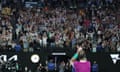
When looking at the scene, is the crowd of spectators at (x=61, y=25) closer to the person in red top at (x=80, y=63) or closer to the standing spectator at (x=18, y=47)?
the standing spectator at (x=18, y=47)

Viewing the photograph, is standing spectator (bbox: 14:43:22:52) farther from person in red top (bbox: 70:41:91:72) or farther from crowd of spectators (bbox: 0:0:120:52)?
person in red top (bbox: 70:41:91:72)

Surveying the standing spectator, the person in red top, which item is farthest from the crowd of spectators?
the person in red top

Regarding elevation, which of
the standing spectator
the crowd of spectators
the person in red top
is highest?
the person in red top

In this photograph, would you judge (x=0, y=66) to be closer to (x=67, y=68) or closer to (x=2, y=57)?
(x=2, y=57)

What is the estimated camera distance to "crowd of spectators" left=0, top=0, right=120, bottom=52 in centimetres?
2195

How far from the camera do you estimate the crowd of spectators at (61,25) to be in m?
22.0

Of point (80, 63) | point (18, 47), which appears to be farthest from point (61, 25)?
point (80, 63)

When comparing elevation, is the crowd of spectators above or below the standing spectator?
above

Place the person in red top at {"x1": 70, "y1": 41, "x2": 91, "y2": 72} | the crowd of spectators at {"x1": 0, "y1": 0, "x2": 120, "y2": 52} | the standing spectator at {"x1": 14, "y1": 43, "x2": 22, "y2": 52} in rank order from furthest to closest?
the crowd of spectators at {"x1": 0, "y1": 0, "x2": 120, "y2": 52}
the standing spectator at {"x1": 14, "y1": 43, "x2": 22, "y2": 52}
the person in red top at {"x1": 70, "y1": 41, "x2": 91, "y2": 72}

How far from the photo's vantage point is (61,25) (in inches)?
979

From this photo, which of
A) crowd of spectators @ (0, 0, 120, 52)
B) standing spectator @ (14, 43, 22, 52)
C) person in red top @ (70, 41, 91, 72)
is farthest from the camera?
crowd of spectators @ (0, 0, 120, 52)

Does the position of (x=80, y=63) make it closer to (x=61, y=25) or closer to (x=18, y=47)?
(x=18, y=47)

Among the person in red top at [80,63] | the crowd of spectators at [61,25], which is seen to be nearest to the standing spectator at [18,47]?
the crowd of spectators at [61,25]

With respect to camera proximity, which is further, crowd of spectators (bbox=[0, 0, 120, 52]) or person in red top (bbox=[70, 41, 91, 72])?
crowd of spectators (bbox=[0, 0, 120, 52])
